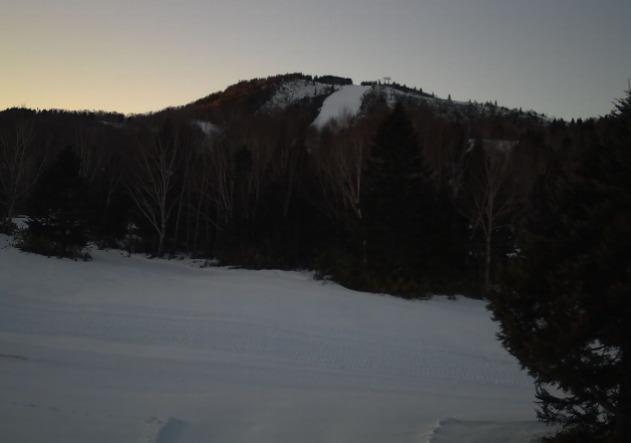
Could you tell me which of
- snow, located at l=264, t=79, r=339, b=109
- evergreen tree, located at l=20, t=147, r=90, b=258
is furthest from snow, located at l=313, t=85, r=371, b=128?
evergreen tree, located at l=20, t=147, r=90, b=258

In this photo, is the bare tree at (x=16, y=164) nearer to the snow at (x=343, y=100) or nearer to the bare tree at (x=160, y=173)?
the bare tree at (x=160, y=173)

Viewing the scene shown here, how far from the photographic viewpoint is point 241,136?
34.4m

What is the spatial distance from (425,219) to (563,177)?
17.6m

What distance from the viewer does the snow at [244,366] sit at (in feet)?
20.2

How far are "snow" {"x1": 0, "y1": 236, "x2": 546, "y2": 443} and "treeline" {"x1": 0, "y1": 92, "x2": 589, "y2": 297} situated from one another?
4.00 m

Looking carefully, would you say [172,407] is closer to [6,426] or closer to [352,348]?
[6,426]

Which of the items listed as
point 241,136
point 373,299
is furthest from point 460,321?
point 241,136

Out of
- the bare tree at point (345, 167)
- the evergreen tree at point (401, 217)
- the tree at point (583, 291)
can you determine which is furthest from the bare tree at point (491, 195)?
the tree at point (583, 291)

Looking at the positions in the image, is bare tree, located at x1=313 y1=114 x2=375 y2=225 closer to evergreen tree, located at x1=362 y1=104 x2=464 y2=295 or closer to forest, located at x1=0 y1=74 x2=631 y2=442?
forest, located at x1=0 y1=74 x2=631 y2=442

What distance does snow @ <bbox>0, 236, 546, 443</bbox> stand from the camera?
20.2 ft

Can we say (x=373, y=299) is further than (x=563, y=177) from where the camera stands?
Yes

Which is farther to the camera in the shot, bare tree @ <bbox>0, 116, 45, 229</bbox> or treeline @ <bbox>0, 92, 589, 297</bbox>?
bare tree @ <bbox>0, 116, 45, 229</bbox>

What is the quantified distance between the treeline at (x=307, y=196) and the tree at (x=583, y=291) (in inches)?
516

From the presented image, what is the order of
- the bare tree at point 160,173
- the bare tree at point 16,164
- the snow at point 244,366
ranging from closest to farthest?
the snow at point 244,366
the bare tree at point 16,164
the bare tree at point 160,173
